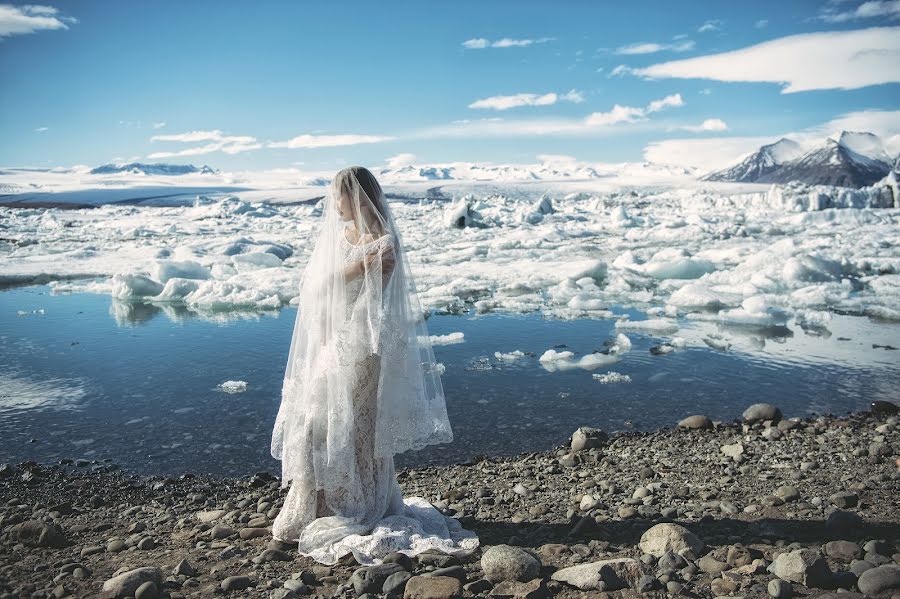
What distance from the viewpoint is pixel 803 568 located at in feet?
8.20

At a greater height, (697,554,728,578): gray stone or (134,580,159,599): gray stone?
(697,554,728,578): gray stone

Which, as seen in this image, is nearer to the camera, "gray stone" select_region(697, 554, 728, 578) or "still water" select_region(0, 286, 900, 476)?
"gray stone" select_region(697, 554, 728, 578)

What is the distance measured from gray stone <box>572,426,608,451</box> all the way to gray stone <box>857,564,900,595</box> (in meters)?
2.54

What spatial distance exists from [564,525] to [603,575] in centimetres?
81

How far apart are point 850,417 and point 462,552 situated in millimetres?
4290

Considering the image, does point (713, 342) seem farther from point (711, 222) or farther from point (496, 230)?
point (711, 222)

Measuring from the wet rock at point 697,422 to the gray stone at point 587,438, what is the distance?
764 mm

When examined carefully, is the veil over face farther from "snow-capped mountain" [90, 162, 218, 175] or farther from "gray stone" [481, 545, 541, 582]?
"snow-capped mountain" [90, 162, 218, 175]

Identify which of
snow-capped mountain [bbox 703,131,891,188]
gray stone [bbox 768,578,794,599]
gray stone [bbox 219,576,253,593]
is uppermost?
snow-capped mountain [bbox 703,131,891,188]

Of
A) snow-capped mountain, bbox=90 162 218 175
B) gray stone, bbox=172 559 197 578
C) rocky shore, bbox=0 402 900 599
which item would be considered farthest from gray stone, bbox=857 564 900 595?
snow-capped mountain, bbox=90 162 218 175

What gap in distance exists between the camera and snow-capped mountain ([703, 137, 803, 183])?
149625mm

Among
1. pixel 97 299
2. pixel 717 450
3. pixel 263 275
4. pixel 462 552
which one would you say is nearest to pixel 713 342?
pixel 717 450

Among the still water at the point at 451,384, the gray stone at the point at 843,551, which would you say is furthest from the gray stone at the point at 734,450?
the gray stone at the point at 843,551

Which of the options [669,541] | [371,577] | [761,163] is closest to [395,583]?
[371,577]
